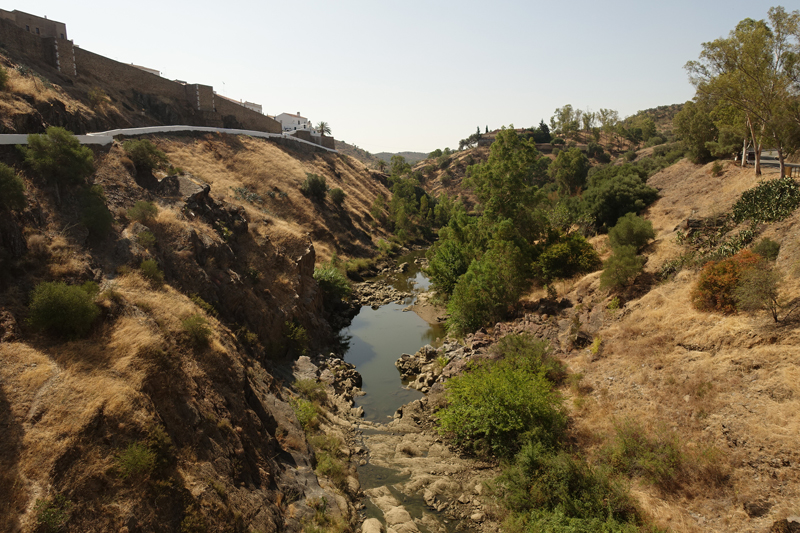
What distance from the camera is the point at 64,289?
1192 cm

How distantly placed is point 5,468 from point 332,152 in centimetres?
7059

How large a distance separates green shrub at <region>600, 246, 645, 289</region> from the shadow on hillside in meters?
23.2

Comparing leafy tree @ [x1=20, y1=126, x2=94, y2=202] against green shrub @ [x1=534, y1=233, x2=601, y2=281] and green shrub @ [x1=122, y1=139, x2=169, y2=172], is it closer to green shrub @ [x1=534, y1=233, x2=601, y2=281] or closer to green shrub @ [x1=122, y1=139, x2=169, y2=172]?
green shrub @ [x1=122, y1=139, x2=169, y2=172]

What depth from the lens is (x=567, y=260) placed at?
27281 mm

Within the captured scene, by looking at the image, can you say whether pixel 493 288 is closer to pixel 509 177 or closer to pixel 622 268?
pixel 622 268

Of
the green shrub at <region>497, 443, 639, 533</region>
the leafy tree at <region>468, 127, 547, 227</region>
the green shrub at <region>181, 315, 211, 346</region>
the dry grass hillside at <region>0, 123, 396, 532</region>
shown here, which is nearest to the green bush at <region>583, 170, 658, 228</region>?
the leafy tree at <region>468, 127, 547, 227</region>

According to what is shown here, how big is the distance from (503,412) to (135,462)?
38.5 feet

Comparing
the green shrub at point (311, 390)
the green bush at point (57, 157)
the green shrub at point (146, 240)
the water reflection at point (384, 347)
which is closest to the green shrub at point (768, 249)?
the water reflection at point (384, 347)

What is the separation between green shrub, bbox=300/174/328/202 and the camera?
160ft

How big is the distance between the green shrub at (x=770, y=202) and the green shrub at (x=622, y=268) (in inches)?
195

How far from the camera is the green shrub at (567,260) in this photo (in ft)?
89.0

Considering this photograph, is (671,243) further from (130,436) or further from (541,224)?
(130,436)

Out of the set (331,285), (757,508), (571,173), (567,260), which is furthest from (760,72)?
(571,173)

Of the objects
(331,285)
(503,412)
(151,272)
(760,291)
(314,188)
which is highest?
(314,188)
